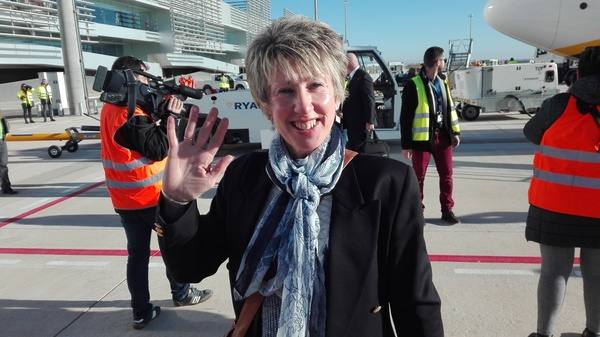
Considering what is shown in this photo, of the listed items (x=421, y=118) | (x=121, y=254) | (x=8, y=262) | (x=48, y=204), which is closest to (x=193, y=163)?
(x=121, y=254)

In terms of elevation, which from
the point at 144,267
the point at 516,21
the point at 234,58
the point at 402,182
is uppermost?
the point at 234,58

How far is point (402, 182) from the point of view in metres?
1.35

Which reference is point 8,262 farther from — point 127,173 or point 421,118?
point 421,118

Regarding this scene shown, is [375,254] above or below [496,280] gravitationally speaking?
above

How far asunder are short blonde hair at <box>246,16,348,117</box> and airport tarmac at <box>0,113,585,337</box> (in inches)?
84.6

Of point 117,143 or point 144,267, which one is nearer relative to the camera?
point 117,143

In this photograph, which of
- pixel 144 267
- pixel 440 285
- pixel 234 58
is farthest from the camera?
pixel 234 58

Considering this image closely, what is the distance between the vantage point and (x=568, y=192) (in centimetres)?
233

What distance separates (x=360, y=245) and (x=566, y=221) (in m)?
1.63

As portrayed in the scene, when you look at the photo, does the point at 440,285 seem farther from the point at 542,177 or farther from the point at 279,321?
the point at 279,321

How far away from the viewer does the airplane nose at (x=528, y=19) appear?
698cm

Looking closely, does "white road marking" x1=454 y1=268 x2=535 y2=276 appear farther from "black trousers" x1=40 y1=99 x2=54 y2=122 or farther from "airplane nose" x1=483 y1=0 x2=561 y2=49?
"black trousers" x1=40 y1=99 x2=54 y2=122

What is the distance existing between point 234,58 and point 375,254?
66883 millimetres

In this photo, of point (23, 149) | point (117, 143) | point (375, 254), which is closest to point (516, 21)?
point (117, 143)
